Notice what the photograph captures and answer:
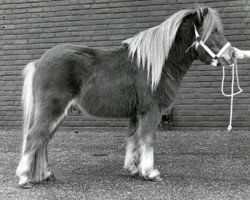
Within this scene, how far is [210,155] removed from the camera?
19.9ft

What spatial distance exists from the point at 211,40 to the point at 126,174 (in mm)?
1992

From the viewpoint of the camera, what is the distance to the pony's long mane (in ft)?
15.8

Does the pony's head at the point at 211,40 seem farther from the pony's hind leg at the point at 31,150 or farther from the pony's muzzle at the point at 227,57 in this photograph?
the pony's hind leg at the point at 31,150

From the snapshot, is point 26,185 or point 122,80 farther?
point 122,80

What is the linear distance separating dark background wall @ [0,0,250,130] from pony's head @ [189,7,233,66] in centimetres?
270

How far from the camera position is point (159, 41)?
4.95 m

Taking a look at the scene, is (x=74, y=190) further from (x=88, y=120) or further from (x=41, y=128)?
(x=88, y=120)

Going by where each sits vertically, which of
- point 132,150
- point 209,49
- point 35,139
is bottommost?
point 132,150

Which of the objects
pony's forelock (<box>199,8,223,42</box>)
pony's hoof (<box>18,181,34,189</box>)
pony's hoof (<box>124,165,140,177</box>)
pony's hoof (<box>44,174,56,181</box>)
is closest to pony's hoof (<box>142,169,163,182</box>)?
pony's hoof (<box>124,165,140,177</box>)

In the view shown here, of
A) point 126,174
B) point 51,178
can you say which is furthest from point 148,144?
point 51,178

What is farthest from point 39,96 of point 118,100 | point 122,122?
point 122,122

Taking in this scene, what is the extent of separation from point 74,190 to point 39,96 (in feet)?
3.79

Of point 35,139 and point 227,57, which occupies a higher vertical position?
point 227,57

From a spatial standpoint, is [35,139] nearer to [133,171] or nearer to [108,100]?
[108,100]
